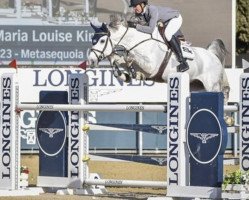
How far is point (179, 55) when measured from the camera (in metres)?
15.1

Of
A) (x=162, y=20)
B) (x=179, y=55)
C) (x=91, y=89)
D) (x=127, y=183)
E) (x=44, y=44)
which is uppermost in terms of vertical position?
(x=44, y=44)

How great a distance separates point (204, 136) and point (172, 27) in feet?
11.1

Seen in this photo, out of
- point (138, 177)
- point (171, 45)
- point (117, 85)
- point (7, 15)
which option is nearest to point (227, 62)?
point (117, 85)

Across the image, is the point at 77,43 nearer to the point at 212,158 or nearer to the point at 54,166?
the point at 54,166

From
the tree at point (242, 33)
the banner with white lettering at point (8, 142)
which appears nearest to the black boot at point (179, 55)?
the banner with white lettering at point (8, 142)

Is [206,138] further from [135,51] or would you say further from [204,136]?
[135,51]

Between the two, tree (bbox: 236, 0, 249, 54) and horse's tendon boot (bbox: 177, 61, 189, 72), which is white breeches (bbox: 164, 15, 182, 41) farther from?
tree (bbox: 236, 0, 249, 54)

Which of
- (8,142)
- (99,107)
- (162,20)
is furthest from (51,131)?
(162,20)

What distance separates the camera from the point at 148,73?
15.1m

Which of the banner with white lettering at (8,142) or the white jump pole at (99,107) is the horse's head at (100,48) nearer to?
the white jump pole at (99,107)

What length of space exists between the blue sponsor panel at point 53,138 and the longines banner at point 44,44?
10794 mm

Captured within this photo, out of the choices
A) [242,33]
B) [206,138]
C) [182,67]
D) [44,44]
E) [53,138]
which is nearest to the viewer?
[206,138]

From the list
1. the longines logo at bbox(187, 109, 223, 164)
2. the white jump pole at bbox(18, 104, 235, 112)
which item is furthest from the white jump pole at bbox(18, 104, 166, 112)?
the longines logo at bbox(187, 109, 223, 164)

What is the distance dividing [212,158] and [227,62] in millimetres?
13741
